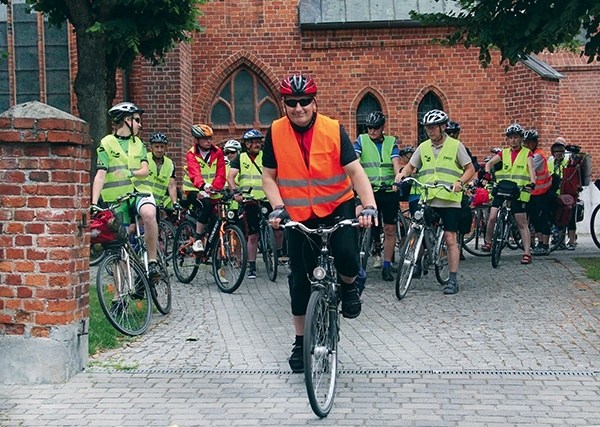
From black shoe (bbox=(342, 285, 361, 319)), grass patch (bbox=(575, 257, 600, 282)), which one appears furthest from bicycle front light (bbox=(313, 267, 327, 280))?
grass patch (bbox=(575, 257, 600, 282))

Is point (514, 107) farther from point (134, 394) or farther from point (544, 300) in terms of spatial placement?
point (134, 394)

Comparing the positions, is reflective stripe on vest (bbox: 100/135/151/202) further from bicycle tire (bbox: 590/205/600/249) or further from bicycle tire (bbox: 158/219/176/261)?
bicycle tire (bbox: 590/205/600/249)

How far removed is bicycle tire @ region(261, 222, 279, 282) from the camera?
12164 mm

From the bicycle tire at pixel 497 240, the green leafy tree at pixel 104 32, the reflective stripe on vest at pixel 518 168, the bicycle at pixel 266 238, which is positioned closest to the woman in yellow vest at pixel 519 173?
the reflective stripe on vest at pixel 518 168

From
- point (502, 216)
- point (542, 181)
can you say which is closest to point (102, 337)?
point (502, 216)

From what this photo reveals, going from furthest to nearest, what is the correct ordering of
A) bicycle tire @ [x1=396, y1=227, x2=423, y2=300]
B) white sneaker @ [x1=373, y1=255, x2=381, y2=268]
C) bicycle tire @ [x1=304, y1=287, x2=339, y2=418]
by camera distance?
white sneaker @ [x1=373, y1=255, x2=381, y2=268]
bicycle tire @ [x1=396, y1=227, x2=423, y2=300]
bicycle tire @ [x1=304, y1=287, x2=339, y2=418]

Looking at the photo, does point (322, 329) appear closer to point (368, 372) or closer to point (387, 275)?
point (368, 372)

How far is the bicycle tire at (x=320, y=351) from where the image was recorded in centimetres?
543

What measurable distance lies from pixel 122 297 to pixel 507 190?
6.92 m

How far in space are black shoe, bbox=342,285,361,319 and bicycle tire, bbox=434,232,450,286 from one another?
445 centimetres

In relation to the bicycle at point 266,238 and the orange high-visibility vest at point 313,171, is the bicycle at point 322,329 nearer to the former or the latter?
the orange high-visibility vest at point 313,171

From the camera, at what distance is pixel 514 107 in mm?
22609

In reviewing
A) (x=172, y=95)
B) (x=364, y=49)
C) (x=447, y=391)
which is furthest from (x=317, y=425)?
(x=364, y=49)

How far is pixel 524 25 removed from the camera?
42.6ft
